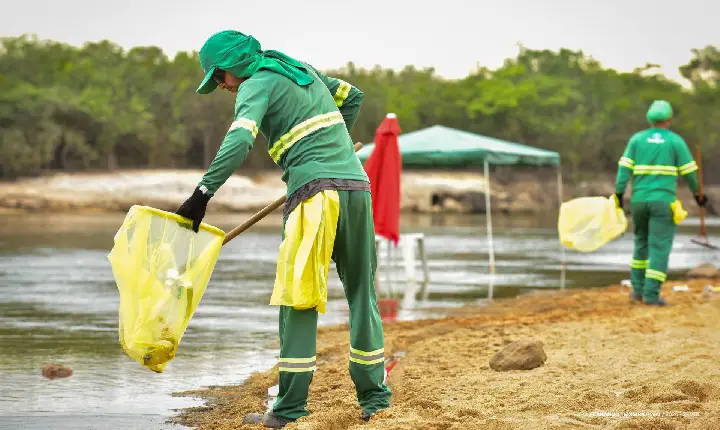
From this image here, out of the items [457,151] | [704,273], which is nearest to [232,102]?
[457,151]

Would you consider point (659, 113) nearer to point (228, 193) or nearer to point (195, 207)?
point (195, 207)

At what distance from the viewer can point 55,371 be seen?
7.35 m

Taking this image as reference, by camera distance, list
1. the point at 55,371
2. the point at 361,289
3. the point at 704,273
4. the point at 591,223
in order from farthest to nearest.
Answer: the point at 704,273 → the point at 591,223 → the point at 55,371 → the point at 361,289

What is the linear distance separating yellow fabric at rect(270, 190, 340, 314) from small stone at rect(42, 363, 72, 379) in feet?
8.18

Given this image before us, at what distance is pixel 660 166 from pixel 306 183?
261 inches

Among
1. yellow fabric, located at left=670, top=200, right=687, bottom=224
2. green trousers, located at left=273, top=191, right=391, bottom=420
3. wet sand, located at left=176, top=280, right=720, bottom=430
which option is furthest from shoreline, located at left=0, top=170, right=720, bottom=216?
green trousers, located at left=273, top=191, right=391, bottom=420

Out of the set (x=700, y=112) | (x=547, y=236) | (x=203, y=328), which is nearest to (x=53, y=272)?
(x=203, y=328)

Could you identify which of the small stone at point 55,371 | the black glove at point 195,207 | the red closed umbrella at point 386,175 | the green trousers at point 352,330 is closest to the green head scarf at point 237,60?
the black glove at point 195,207

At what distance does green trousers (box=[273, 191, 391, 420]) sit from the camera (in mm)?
5562

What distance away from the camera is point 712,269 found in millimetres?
16188

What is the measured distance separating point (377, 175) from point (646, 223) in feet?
11.2

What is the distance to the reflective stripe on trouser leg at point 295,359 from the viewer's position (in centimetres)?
555

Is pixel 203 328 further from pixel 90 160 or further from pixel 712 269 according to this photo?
pixel 90 160

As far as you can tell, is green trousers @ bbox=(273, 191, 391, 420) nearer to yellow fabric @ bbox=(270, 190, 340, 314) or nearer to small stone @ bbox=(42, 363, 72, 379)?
yellow fabric @ bbox=(270, 190, 340, 314)
